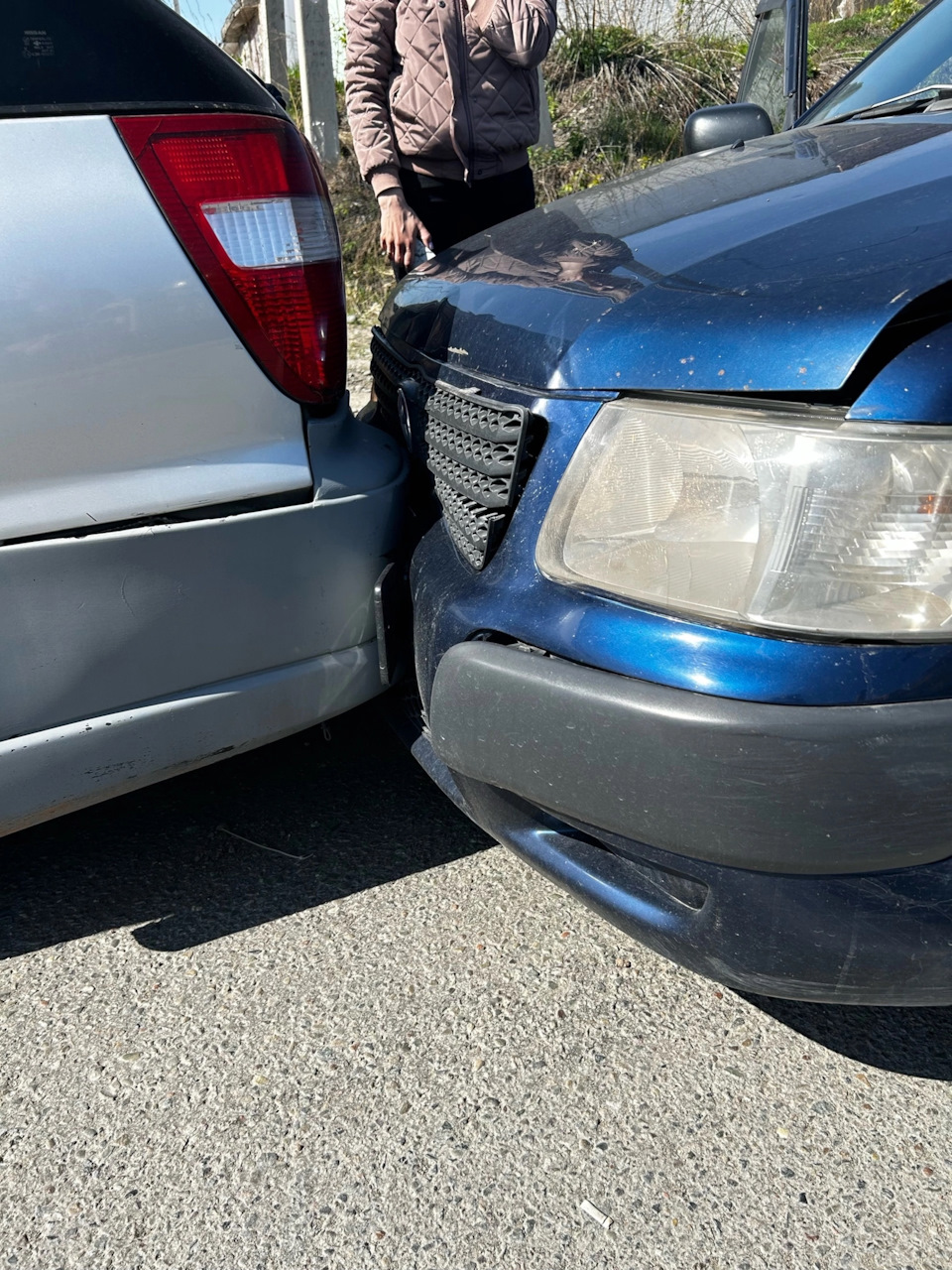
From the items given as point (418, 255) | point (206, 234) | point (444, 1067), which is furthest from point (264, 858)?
point (418, 255)

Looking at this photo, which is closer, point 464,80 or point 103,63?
point 103,63

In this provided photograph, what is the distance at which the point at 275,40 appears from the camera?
10227 millimetres

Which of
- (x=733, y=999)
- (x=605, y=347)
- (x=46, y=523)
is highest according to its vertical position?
(x=605, y=347)

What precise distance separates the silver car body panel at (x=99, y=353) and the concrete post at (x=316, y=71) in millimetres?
6861

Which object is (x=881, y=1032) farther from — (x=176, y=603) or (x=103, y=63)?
(x=103, y=63)

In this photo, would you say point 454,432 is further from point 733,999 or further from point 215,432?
point 733,999

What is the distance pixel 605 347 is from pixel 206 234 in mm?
608

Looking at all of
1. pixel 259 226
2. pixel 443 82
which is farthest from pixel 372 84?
pixel 259 226

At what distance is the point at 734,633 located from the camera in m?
1.26

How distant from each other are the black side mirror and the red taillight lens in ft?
4.99

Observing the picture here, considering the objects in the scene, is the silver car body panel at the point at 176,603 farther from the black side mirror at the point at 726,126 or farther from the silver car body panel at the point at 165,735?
the black side mirror at the point at 726,126

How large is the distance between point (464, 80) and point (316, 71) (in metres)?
5.58

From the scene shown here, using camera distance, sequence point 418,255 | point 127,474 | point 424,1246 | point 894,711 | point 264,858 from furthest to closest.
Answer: point 418,255 → point 264,858 → point 127,474 → point 424,1246 → point 894,711

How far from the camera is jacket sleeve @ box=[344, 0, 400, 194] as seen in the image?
2.98m
